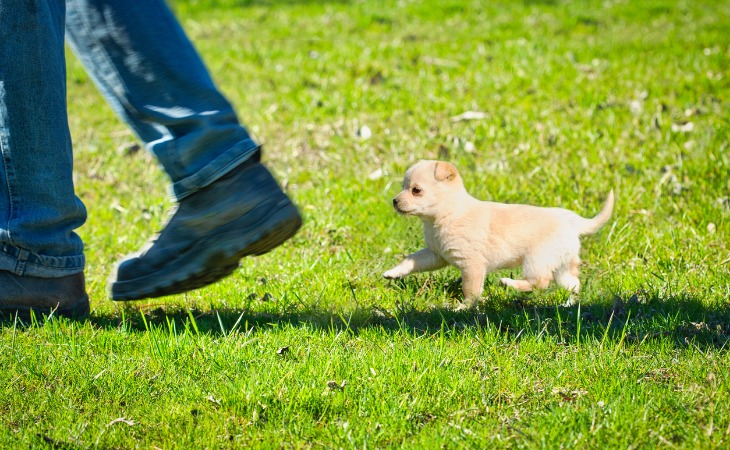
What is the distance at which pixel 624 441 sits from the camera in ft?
7.10

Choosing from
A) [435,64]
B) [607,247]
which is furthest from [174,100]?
[435,64]

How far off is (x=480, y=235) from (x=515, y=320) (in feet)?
1.37

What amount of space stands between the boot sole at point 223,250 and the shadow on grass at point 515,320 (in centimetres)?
21

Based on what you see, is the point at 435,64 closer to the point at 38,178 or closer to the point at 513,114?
the point at 513,114

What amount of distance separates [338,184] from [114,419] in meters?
2.58

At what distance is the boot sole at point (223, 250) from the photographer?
2682mm

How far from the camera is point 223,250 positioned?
8.82ft

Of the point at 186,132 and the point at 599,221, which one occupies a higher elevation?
the point at 186,132

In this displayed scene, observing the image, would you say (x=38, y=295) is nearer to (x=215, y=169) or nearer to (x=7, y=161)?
(x=7, y=161)

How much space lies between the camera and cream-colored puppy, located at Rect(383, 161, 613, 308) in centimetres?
326

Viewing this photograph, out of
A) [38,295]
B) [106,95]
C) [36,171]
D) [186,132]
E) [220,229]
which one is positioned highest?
[106,95]

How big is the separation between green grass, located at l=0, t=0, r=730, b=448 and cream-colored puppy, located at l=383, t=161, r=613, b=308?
0.39 ft

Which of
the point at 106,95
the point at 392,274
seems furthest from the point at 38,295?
the point at 392,274

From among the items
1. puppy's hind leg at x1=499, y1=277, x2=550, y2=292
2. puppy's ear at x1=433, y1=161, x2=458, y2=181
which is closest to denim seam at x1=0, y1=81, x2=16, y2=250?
puppy's ear at x1=433, y1=161, x2=458, y2=181
